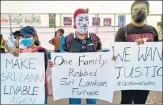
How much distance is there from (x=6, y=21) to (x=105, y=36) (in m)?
4.22

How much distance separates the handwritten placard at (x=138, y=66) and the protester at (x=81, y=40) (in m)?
0.32

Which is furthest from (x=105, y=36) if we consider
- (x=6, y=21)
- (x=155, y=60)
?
(x=155, y=60)

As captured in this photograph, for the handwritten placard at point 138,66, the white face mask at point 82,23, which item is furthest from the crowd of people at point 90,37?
the handwritten placard at point 138,66

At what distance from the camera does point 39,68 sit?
3.76m

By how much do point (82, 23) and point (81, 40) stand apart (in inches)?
8.9

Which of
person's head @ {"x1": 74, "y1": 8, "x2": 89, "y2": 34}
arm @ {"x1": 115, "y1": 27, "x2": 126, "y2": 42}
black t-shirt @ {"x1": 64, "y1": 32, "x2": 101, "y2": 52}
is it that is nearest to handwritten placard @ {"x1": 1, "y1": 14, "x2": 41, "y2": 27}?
person's head @ {"x1": 74, "y1": 8, "x2": 89, "y2": 34}

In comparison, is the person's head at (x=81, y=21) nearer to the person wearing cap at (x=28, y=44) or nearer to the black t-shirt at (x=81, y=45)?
the black t-shirt at (x=81, y=45)

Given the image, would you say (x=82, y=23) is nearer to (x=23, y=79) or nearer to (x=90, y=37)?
A: (x=90, y=37)

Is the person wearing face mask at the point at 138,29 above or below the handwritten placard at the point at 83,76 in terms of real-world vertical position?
above

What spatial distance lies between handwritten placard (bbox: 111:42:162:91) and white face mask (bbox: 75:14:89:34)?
0.49 metres

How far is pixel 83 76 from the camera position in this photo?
3838 mm

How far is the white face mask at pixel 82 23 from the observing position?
3853mm

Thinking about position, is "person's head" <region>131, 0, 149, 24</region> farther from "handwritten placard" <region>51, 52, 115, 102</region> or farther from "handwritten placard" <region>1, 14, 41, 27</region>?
"handwritten placard" <region>1, 14, 41, 27</region>

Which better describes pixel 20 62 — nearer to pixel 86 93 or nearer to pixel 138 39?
pixel 86 93
